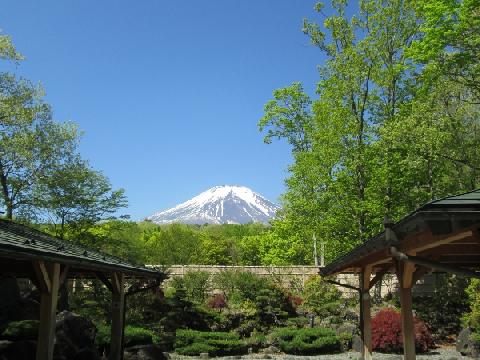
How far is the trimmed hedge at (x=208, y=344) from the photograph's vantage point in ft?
61.1

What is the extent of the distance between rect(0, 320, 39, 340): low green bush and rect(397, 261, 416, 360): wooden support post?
350 inches

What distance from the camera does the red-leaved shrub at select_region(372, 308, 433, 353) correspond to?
61.7ft

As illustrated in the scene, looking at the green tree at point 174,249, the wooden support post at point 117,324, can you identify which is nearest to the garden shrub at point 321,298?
the wooden support post at point 117,324

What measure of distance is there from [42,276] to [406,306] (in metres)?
5.23

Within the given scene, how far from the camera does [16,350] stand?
10.5m

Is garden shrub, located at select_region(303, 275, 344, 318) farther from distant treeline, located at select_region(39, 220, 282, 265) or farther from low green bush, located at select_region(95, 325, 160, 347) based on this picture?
low green bush, located at select_region(95, 325, 160, 347)

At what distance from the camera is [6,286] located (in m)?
15.2

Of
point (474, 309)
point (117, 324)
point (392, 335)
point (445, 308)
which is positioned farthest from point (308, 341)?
point (117, 324)

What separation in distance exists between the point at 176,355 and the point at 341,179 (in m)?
11.9

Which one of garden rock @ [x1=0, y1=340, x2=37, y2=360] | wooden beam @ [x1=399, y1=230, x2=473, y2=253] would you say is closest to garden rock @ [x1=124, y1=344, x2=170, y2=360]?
garden rock @ [x1=0, y1=340, x2=37, y2=360]

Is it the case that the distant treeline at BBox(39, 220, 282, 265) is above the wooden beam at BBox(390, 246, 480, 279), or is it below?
above

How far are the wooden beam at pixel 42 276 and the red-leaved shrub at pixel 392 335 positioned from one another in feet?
50.4

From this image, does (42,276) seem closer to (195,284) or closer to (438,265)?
(438,265)

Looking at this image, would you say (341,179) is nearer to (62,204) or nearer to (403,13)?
(403,13)
